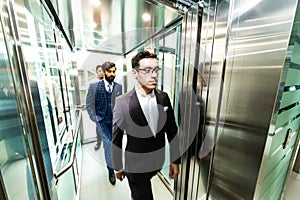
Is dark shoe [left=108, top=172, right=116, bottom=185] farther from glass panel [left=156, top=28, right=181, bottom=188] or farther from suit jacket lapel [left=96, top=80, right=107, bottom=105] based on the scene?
suit jacket lapel [left=96, top=80, right=107, bottom=105]

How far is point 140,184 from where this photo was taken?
1.20 m

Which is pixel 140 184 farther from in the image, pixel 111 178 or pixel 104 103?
pixel 104 103

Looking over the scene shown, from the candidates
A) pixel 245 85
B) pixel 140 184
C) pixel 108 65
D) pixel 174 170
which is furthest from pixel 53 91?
pixel 245 85

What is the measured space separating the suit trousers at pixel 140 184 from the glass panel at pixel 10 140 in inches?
29.2

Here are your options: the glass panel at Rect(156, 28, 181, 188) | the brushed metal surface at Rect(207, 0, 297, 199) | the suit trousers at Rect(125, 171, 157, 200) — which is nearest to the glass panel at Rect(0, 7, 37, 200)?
the suit trousers at Rect(125, 171, 157, 200)

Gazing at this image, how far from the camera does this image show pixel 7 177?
1.58ft

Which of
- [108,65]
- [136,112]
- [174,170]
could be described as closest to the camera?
[136,112]

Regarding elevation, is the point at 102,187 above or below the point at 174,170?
below

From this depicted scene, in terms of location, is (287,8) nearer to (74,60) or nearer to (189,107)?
(189,107)

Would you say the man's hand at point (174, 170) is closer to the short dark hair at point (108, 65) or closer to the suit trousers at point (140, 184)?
the suit trousers at point (140, 184)

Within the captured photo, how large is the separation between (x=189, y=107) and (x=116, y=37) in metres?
2.01

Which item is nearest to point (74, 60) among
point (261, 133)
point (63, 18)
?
point (63, 18)

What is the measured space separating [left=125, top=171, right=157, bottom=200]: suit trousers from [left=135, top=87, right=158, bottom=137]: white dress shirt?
0.37m

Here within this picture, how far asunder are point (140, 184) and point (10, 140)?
39.2 inches
